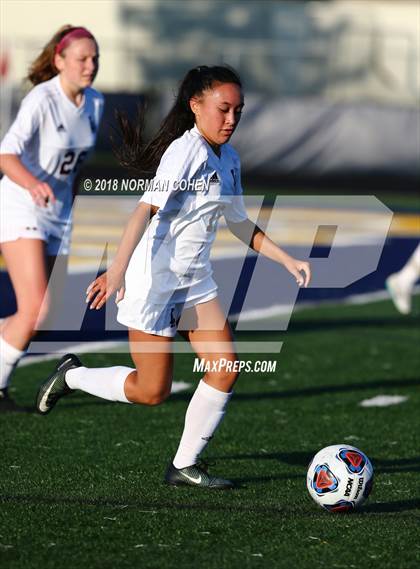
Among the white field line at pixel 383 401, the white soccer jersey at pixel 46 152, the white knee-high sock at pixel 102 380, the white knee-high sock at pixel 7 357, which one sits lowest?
the white field line at pixel 383 401

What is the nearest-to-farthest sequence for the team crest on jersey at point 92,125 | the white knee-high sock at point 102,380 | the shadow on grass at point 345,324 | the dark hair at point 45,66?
1. the white knee-high sock at point 102,380
2. the dark hair at point 45,66
3. the team crest on jersey at point 92,125
4. the shadow on grass at point 345,324

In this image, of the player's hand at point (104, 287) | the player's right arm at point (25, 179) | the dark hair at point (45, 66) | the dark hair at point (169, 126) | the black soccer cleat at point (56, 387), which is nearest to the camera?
the player's hand at point (104, 287)

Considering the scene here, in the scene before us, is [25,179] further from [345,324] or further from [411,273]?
[345,324]

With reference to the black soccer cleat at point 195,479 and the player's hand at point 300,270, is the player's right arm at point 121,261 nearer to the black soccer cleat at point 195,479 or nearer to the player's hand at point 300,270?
the player's hand at point 300,270

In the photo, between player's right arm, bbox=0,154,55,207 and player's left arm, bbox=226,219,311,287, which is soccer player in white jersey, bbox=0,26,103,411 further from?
player's left arm, bbox=226,219,311,287

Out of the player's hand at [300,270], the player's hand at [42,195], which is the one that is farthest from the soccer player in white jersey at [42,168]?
the player's hand at [300,270]

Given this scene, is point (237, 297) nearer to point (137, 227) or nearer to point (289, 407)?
point (289, 407)

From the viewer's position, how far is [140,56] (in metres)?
35.9

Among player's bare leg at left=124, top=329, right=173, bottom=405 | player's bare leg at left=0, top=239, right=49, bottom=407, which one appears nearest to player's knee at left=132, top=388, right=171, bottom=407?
player's bare leg at left=124, top=329, right=173, bottom=405

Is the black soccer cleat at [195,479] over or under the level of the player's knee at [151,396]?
under

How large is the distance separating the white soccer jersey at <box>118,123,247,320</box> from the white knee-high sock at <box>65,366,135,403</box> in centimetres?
47

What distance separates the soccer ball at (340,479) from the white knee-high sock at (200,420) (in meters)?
0.55

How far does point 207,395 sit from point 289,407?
2586 mm

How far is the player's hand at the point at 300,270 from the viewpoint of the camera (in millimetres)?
6289
